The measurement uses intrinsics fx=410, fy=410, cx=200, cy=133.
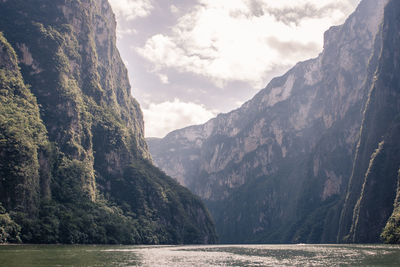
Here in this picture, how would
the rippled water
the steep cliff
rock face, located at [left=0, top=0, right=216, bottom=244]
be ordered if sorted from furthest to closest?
1. the steep cliff
2. rock face, located at [left=0, top=0, right=216, bottom=244]
3. the rippled water

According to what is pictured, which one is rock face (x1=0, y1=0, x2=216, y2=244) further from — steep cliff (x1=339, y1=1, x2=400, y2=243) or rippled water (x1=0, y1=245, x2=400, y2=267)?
steep cliff (x1=339, y1=1, x2=400, y2=243)

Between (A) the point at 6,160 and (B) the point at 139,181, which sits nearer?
(A) the point at 6,160

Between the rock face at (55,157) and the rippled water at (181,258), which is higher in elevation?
the rock face at (55,157)

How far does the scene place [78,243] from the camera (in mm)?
122750

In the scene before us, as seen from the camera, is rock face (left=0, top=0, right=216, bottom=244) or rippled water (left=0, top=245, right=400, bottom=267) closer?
rippled water (left=0, top=245, right=400, bottom=267)

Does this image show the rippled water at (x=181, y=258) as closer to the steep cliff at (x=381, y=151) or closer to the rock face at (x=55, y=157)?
the rock face at (x=55, y=157)

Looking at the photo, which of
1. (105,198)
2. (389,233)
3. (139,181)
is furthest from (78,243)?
(389,233)

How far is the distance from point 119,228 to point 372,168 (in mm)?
107320

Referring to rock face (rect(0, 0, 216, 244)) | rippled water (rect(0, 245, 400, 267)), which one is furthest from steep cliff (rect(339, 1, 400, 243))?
rippled water (rect(0, 245, 400, 267))

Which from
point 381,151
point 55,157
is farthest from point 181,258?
point 381,151

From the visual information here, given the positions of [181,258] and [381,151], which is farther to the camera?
[381,151]

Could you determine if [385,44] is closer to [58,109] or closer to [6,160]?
[58,109]

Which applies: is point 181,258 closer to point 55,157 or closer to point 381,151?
point 55,157

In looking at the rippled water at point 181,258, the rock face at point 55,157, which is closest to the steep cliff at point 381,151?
the rock face at point 55,157
